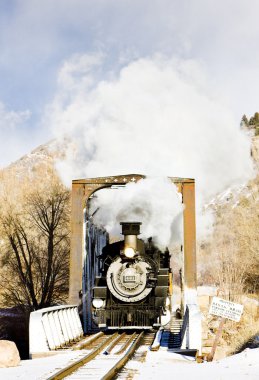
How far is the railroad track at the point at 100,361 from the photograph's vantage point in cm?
780

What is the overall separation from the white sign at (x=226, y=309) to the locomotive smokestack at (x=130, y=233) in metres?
4.95

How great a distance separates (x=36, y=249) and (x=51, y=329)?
21.6 m

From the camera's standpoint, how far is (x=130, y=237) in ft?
51.1

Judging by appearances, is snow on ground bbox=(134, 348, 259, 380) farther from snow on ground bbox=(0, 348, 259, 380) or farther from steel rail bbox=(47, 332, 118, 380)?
steel rail bbox=(47, 332, 118, 380)

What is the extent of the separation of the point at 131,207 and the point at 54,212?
1548 cm

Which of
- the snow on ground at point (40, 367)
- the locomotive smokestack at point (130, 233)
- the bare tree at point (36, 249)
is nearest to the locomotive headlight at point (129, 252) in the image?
the locomotive smokestack at point (130, 233)

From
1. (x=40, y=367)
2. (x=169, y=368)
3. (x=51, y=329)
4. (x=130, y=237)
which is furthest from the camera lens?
(x=130, y=237)

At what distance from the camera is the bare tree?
29728 mm

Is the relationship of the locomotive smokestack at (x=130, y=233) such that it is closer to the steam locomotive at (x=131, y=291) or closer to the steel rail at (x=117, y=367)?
the steam locomotive at (x=131, y=291)

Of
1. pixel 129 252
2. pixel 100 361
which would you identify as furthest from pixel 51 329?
pixel 129 252

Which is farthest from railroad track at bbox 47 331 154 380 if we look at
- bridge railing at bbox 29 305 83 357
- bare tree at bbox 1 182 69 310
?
bare tree at bbox 1 182 69 310

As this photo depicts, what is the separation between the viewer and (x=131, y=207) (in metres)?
18.0

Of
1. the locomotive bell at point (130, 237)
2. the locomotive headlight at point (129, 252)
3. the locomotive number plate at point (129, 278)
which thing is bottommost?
the locomotive number plate at point (129, 278)

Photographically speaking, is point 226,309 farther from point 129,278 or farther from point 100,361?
point 129,278
